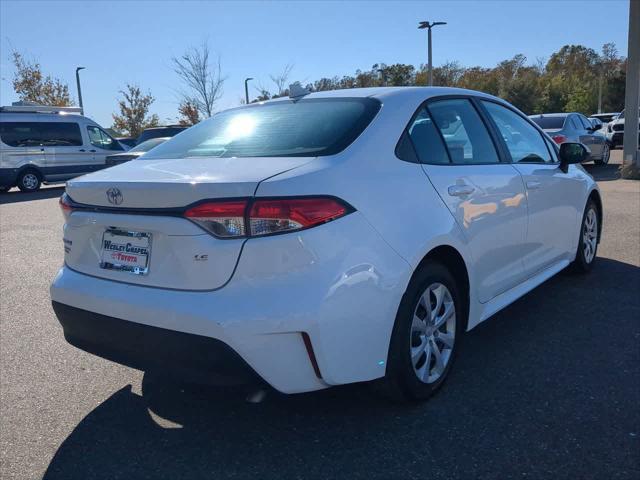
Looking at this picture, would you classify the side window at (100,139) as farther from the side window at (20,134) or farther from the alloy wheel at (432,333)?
the alloy wheel at (432,333)

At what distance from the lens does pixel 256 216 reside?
7.89 ft

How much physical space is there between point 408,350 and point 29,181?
1684 centimetres

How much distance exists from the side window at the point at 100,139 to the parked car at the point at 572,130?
41.5 feet

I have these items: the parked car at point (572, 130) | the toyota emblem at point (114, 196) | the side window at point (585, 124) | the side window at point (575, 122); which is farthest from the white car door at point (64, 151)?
the toyota emblem at point (114, 196)

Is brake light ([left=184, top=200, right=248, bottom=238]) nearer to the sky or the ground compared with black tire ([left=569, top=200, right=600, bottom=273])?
nearer to the sky

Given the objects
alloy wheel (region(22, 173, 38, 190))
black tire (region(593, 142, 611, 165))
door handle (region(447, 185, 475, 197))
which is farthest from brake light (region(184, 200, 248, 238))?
alloy wheel (region(22, 173, 38, 190))

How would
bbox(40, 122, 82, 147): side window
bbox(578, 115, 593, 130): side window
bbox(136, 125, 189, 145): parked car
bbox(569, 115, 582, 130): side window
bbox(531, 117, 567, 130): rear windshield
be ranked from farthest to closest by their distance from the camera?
bbox(136, 125, 189, 145): parked car < bbox(40, 122, 82, 147): side window < bbox(578, 115, 593, 130): side window < bbox(569, 115, 582, 130): side window < bbox(531, 117, 567, 130): rear windshield

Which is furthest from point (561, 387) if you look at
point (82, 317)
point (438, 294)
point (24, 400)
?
point (24, 400)

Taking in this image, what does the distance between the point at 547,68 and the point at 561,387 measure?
69.6m

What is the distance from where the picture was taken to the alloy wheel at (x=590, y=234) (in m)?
5.31

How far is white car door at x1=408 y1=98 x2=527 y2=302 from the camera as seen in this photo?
323cm

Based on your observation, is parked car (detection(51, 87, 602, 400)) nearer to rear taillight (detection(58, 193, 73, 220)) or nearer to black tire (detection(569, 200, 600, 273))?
rear taillight (detection(58, 193, 73, 220))

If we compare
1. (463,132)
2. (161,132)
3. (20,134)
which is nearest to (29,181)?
(20,134)

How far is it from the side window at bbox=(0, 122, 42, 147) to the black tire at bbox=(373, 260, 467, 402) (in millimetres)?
16477
